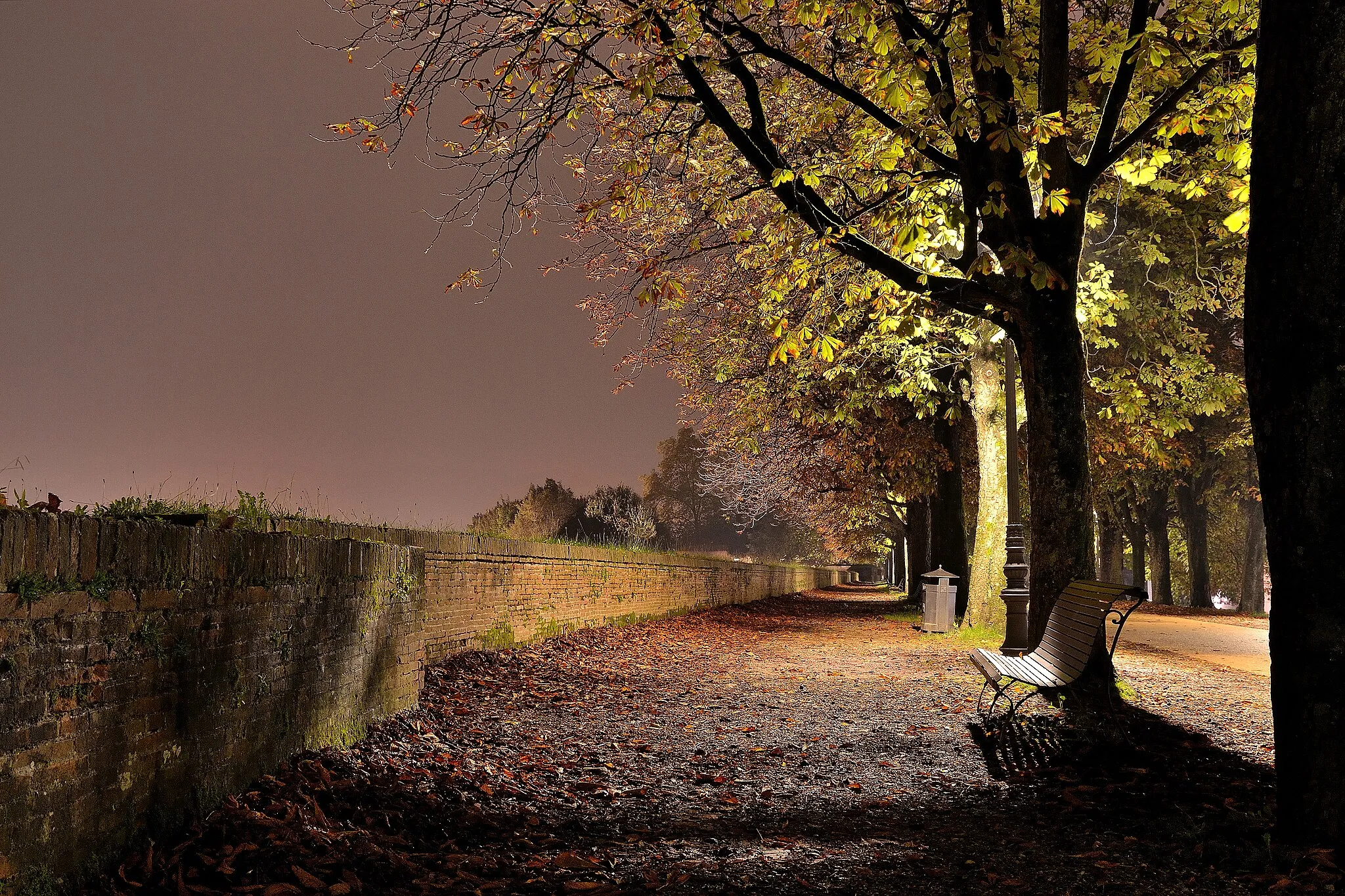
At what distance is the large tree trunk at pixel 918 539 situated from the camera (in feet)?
90.4

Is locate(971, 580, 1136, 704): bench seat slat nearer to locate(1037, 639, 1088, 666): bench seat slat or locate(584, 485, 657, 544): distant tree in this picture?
locate(1037, 639, 1088, 666): bench seat slat

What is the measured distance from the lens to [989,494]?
1545 cm

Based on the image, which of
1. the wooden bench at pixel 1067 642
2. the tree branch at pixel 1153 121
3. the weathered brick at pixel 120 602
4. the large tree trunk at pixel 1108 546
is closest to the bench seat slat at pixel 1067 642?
the wooden bench at pixel 1067 642

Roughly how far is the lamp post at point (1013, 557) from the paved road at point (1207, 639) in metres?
2.62

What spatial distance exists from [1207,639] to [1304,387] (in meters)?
14.9

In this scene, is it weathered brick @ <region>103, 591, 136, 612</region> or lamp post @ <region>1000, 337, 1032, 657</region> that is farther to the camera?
lamp post @ <region>1000, 337, 1032, 657</region>

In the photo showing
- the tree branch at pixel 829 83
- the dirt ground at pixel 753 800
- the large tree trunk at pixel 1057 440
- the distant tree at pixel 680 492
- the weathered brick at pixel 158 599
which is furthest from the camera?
the distant tree at pixel 680 492

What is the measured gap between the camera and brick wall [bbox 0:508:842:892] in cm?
307

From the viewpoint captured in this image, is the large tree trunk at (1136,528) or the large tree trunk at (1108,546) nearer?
the large tree trunk at (1108,546)

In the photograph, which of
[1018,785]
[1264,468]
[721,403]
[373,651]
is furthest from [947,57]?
[721,403]

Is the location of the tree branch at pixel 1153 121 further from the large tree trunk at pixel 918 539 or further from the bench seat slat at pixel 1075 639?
the large tree trunk at pixel 918 539

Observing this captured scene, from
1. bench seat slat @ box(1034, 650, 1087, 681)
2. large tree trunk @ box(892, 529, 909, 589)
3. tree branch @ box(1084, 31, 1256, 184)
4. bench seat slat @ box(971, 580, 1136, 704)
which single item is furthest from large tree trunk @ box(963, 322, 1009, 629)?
large tree trunk @ box(892, 529, 909, 589)

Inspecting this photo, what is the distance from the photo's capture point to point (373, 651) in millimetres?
6430

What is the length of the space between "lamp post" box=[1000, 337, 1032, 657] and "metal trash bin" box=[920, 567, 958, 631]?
3769mm
